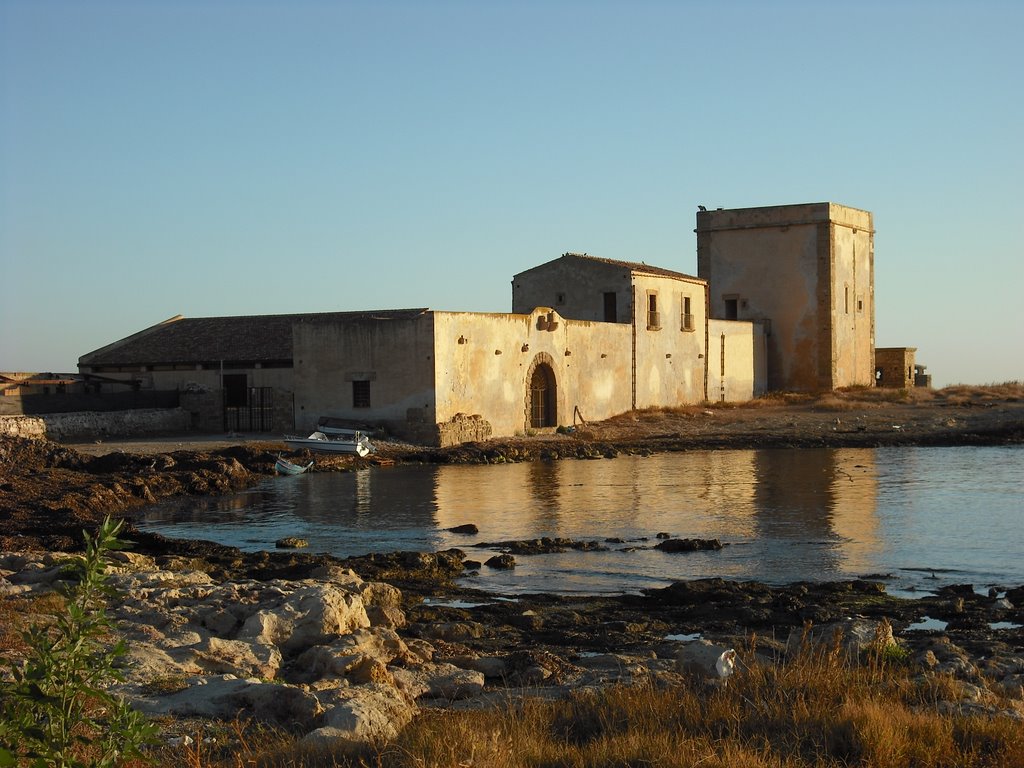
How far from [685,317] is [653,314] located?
244 cm

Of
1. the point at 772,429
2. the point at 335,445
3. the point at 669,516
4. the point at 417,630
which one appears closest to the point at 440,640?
the point at 417,630

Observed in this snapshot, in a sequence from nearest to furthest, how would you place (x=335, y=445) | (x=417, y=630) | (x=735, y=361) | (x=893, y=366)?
(x=417, y=630) → (x=335, y=445) → (x=735, y=361) → (x=893, y=366)

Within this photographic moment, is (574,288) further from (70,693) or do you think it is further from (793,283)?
(70,693)

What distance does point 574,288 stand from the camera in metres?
41.9

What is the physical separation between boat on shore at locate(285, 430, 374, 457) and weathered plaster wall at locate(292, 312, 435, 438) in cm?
188

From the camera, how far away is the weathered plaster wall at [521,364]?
32.6 metres

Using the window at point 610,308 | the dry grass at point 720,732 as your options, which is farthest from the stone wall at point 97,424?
the dry grass at point 720,732

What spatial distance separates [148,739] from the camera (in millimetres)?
4906

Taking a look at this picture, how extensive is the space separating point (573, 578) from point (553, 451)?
17.9 metres

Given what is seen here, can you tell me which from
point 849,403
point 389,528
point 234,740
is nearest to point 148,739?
point 234,740

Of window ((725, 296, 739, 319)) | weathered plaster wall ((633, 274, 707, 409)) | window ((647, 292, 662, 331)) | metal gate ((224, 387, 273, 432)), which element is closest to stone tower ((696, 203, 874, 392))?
window ((725, 296, 739, 319))

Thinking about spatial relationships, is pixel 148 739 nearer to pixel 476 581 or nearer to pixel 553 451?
pixel 476 581

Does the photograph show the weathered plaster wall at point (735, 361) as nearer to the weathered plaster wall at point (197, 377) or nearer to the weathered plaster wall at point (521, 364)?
the weathered plaster wall at point (521, 364)

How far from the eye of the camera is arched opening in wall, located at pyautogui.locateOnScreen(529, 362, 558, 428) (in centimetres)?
3634
